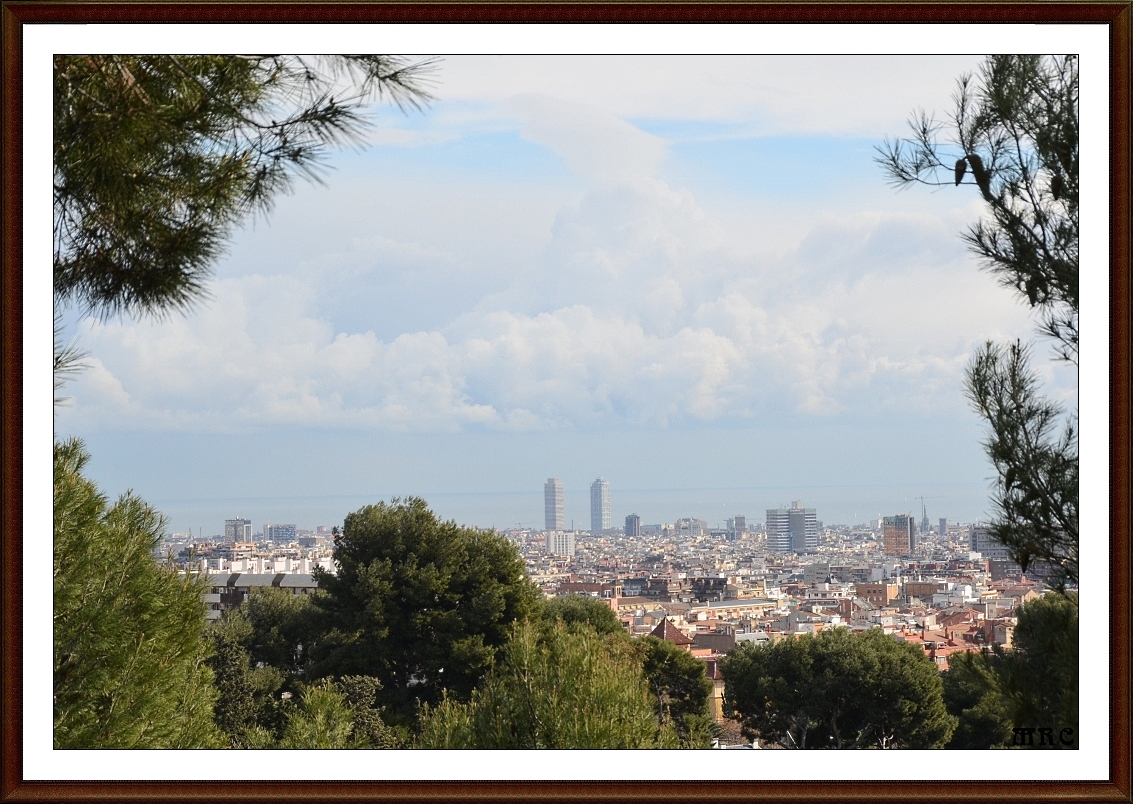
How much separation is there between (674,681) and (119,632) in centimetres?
186

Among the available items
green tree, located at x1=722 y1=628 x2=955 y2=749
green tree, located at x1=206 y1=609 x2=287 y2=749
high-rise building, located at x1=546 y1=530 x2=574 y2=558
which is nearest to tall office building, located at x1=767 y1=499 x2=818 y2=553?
green tree, located at x1=722 y1=628 x2=955 y2=749

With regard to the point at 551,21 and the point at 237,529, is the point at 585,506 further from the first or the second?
the point at 551,21

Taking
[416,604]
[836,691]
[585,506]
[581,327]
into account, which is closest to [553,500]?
[585,506]

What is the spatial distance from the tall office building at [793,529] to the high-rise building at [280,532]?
151 cm

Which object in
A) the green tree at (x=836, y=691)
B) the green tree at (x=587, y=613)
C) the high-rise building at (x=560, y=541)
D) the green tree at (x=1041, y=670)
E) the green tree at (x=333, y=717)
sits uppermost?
the high-rise building at (x=560, y=541)

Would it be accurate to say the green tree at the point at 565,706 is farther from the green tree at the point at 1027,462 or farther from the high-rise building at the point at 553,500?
the green tree at the point at 1027,462

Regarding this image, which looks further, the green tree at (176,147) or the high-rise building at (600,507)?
the high-rise building at (600,507)

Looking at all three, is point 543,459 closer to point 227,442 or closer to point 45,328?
point 227,442

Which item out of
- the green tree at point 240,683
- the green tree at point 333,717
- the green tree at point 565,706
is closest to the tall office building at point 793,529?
the green tree at point 565,706

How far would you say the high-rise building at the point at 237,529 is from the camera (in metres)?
2.49

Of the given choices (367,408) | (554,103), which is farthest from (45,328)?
(554,103)

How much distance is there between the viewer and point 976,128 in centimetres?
200

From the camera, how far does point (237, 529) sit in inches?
98.7
